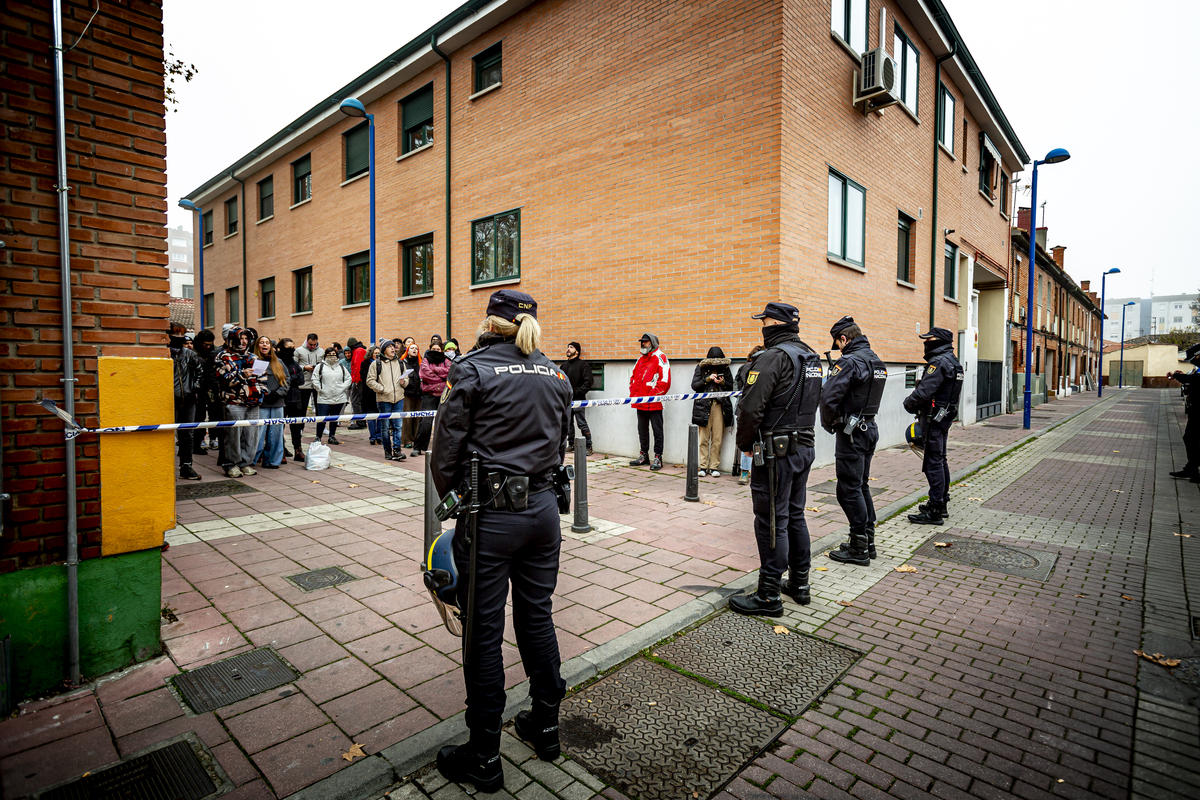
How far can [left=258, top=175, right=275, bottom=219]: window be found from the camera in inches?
832

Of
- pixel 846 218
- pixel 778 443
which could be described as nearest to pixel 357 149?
pixel 846 218

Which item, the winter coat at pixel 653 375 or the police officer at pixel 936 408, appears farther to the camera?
the winter coat at pixel 653 375

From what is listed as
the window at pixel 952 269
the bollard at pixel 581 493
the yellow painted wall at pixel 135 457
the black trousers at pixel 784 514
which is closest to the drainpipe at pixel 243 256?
the bollard at pixel 581 493

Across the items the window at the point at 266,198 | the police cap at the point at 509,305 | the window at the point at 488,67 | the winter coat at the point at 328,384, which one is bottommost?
the winter coat at the point at 328,384

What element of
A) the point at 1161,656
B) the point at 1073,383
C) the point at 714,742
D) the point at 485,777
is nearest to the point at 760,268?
the point at 1161,656

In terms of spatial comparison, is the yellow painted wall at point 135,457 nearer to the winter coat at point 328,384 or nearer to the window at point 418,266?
the winter coat at point 328,384

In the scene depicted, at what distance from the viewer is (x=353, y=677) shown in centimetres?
339

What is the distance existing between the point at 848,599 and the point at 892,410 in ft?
30.3

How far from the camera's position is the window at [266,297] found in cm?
2138

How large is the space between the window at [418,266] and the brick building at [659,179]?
0.06 metres

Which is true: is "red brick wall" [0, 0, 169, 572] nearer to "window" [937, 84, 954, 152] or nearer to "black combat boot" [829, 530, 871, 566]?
"black combat boot" [829, 530, 871, 566]

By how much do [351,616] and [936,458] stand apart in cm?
613

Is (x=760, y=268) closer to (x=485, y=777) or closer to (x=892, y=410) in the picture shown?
(x=892, y=410)

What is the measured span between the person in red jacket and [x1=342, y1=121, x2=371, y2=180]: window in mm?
11381
